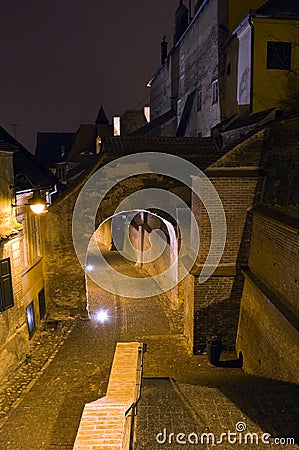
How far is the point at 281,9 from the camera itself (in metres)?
Result: 14.6

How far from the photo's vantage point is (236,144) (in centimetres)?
998

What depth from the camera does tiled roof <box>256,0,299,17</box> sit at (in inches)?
567

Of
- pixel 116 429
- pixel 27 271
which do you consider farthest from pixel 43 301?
pixel 116 429

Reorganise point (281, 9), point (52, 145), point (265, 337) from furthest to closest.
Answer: point (52, 145)
point (281, 9)
point (265, 337)

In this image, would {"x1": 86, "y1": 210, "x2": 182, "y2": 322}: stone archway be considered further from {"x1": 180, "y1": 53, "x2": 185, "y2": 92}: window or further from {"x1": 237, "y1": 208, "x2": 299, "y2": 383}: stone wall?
{"x1": 180, "y1": 53, "x2": 185, "y2": 92}: window

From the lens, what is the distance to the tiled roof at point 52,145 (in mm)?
45000

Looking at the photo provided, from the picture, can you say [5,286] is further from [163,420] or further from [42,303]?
[163,420]

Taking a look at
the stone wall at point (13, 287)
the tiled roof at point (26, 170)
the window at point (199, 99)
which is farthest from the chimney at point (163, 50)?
the stone wall at point (13, 287)

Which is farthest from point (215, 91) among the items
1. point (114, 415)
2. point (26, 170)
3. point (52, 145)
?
point (52, 145)

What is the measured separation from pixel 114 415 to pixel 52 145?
146ft

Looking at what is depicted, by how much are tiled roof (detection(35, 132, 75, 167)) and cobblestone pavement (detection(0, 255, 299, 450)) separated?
111 ft

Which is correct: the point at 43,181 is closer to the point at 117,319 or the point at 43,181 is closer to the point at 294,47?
the point at 117,319

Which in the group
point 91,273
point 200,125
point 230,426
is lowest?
point 91,273

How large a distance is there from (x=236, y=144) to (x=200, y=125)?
523 inches
